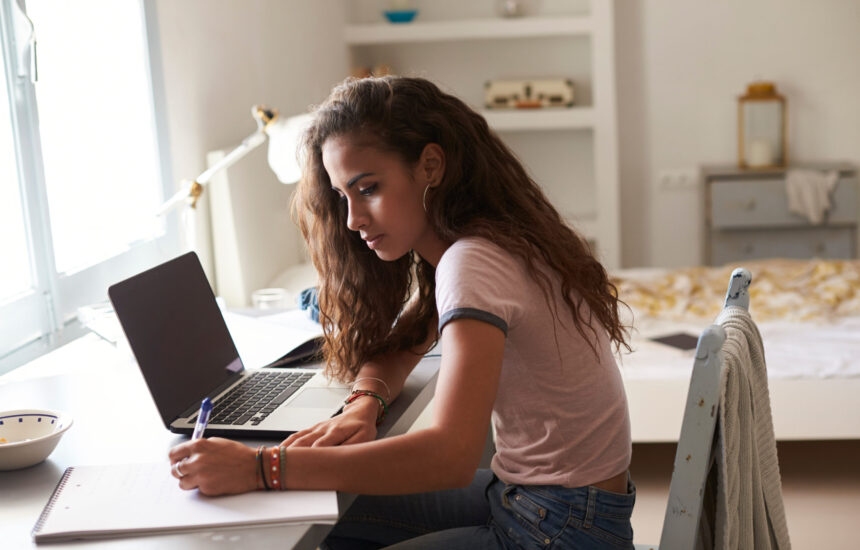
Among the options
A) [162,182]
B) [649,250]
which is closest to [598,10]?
[649,250]

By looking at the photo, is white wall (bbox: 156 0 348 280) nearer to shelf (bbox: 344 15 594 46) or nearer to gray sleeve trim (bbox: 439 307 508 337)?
shelf (bbox: 344 15 594 46)

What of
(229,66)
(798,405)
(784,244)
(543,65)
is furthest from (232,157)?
(784,244)

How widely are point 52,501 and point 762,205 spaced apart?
379 centimetres

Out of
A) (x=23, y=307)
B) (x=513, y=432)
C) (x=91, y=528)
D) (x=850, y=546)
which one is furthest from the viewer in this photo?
(x=850, y=546)

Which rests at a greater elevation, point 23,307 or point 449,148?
point 449,148

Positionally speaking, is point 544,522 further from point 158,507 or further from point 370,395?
point 158,507

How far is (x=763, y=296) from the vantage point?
2.98 meters

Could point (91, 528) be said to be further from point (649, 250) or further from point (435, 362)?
point (649, 250)

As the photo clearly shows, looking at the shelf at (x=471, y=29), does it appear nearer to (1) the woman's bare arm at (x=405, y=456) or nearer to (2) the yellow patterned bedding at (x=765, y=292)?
(2) the yellow patterned bedding at (x=765, y=292)

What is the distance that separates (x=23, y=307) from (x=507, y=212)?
1018 mm

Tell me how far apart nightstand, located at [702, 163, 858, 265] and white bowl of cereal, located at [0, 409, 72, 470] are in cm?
359

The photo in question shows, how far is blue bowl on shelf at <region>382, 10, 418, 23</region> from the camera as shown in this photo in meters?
4.31

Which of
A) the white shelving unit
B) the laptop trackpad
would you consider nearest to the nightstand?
the white shelving unit

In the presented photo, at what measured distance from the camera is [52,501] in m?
0.98
